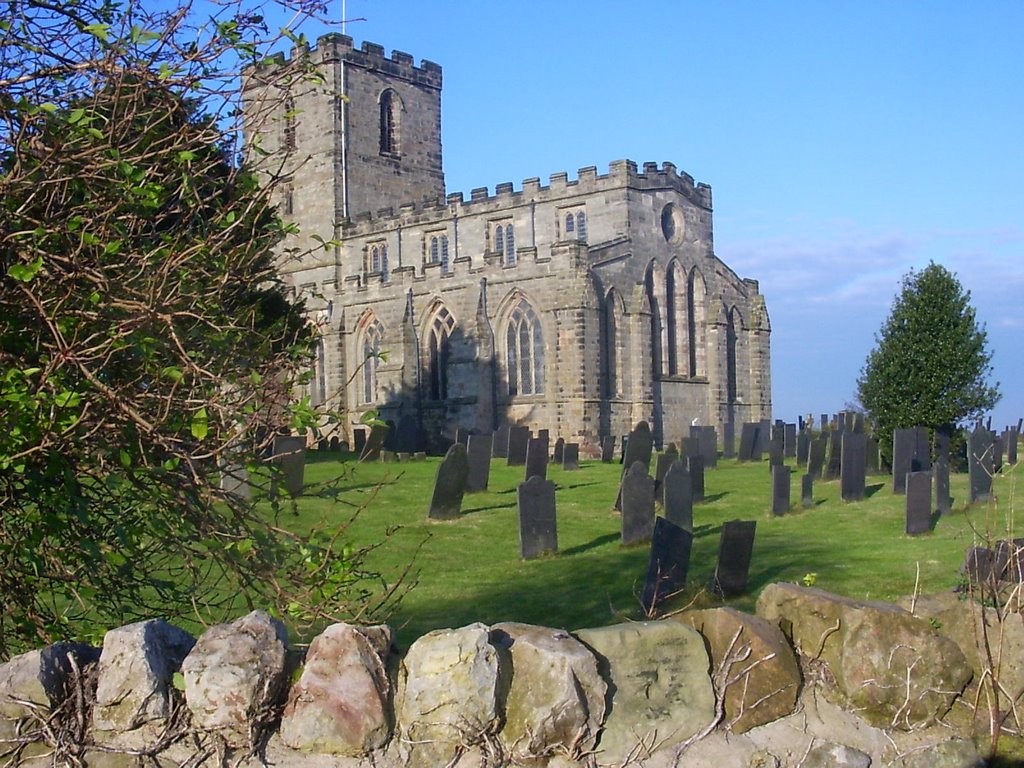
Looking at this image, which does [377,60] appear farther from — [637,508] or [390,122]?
[637,508]

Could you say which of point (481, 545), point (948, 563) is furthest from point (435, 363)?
point (948, 563)

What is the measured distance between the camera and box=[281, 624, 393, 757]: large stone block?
3.72m

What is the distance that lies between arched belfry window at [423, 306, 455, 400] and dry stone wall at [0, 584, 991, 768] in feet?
110

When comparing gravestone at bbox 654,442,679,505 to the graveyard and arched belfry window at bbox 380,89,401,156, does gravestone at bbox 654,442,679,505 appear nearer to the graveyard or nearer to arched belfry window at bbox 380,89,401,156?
the graveyard

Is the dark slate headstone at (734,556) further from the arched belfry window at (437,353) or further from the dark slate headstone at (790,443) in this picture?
the arched belfry window at (437,353)

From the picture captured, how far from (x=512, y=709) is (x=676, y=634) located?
735mm

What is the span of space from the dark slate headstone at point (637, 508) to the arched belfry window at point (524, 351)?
23337mm

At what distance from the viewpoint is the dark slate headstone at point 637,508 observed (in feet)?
39.2

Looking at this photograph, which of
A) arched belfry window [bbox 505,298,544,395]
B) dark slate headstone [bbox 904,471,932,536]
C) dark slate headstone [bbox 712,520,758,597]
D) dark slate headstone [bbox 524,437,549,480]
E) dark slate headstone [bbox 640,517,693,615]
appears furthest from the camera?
→ arched belfry window [bbox 505,298,544,395]

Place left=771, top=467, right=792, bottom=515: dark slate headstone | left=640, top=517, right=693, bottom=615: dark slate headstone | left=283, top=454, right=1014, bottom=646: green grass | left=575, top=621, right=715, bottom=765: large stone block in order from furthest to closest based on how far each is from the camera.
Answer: left=771, top=467, right=792, bottom=515: dark slate headstone < left=640, top=517, right=693, bottom=615: dark slate headstone < left=283, top=454, right=1014, bottom=646: green grass < left=575, top=621, right=715, bottom=765: large stone block

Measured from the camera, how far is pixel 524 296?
117 ft

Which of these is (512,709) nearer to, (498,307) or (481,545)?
(481,545)

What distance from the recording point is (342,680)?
12.4 feet

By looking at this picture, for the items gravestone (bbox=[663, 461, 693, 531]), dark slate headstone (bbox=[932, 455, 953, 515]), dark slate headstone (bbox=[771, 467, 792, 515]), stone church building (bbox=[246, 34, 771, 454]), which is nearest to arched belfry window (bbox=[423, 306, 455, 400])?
stone church building (bbox=[246, 34, 771, 454])
